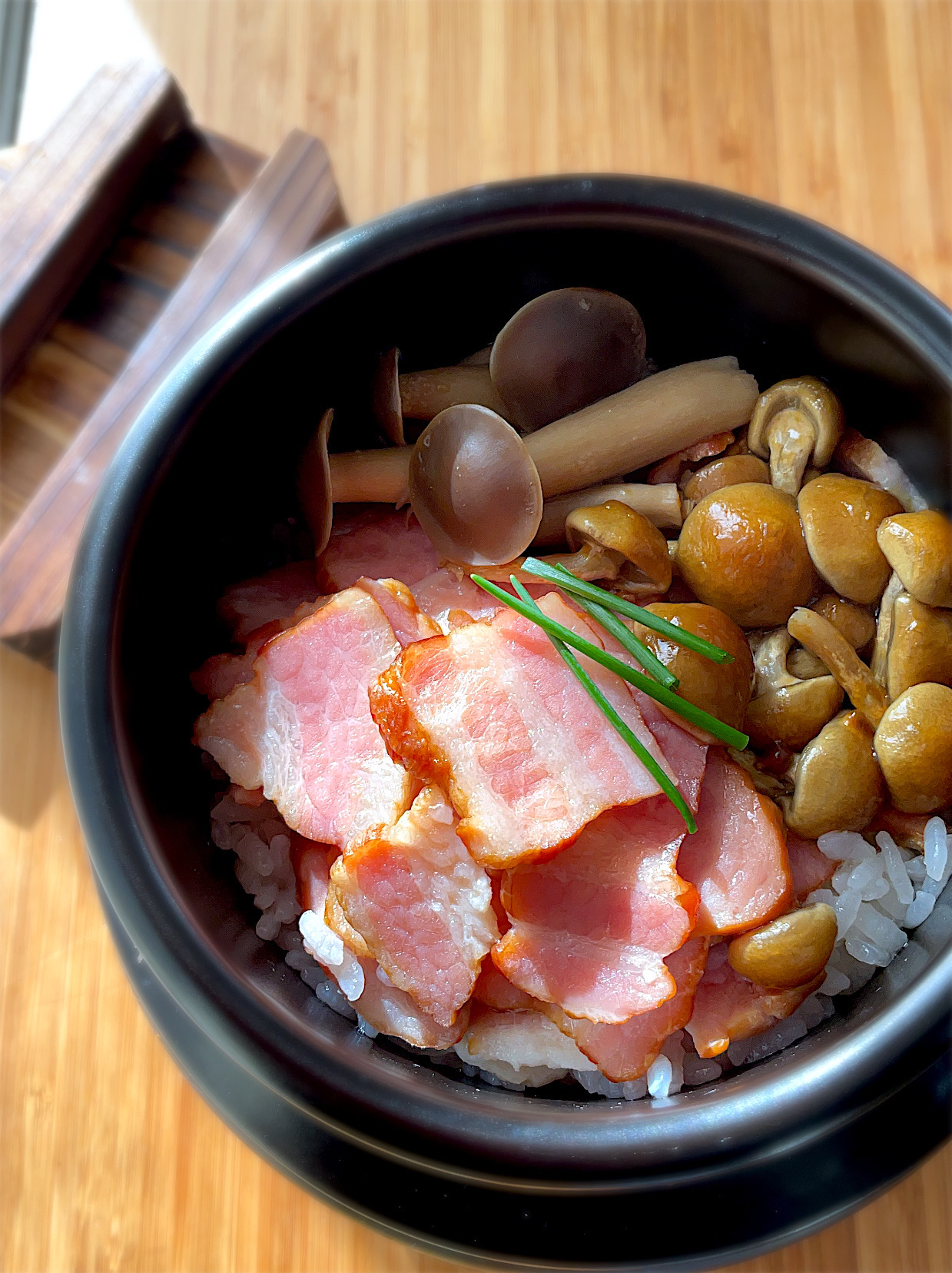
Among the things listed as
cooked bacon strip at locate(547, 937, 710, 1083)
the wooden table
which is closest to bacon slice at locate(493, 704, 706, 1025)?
cooked bacon strip at locate(547, 937, 710, 1083)

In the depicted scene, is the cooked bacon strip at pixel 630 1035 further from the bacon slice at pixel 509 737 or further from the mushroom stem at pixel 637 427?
the mushroom stem at pixel 637 427

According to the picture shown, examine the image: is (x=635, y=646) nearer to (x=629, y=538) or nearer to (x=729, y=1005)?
(x=629, y=538)

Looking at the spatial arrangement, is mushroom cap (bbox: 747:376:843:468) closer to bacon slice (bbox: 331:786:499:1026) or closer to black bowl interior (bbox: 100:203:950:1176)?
black bowl interior (bbox: 100:203:950:1176)

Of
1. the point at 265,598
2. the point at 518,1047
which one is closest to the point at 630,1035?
the point at 518,1047

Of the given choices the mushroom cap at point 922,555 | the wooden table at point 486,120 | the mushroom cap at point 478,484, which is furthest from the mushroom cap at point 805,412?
the wooden table at point 486,120

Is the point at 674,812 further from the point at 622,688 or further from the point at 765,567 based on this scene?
the point at 765,567
